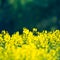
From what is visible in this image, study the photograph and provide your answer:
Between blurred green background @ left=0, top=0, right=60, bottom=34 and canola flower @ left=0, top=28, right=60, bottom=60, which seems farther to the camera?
blurred green background @ left=0, top=0, right=60, bottom=34

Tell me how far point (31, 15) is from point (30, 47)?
2.85m

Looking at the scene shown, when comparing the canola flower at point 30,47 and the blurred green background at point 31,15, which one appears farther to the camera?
the blurred green background at point 31,15

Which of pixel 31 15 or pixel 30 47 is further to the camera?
pixel 31 15

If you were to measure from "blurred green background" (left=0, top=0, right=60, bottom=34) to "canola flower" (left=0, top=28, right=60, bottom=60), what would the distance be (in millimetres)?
742

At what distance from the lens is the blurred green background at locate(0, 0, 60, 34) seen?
9.12m

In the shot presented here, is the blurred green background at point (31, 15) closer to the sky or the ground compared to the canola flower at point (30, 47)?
closer to the sky

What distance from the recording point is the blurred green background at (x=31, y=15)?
29.9 ft

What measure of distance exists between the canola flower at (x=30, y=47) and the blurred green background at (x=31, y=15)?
742mm

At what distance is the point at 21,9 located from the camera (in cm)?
909

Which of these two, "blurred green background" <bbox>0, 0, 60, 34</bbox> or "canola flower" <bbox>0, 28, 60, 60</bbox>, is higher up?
"blurred green background" <bbox>0, 0, 60, 34</bbox>

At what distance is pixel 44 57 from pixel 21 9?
2904mm

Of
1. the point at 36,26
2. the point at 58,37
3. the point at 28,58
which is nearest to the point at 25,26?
the point at 36,26

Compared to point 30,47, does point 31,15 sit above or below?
above

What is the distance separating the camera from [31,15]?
30.7 feet
